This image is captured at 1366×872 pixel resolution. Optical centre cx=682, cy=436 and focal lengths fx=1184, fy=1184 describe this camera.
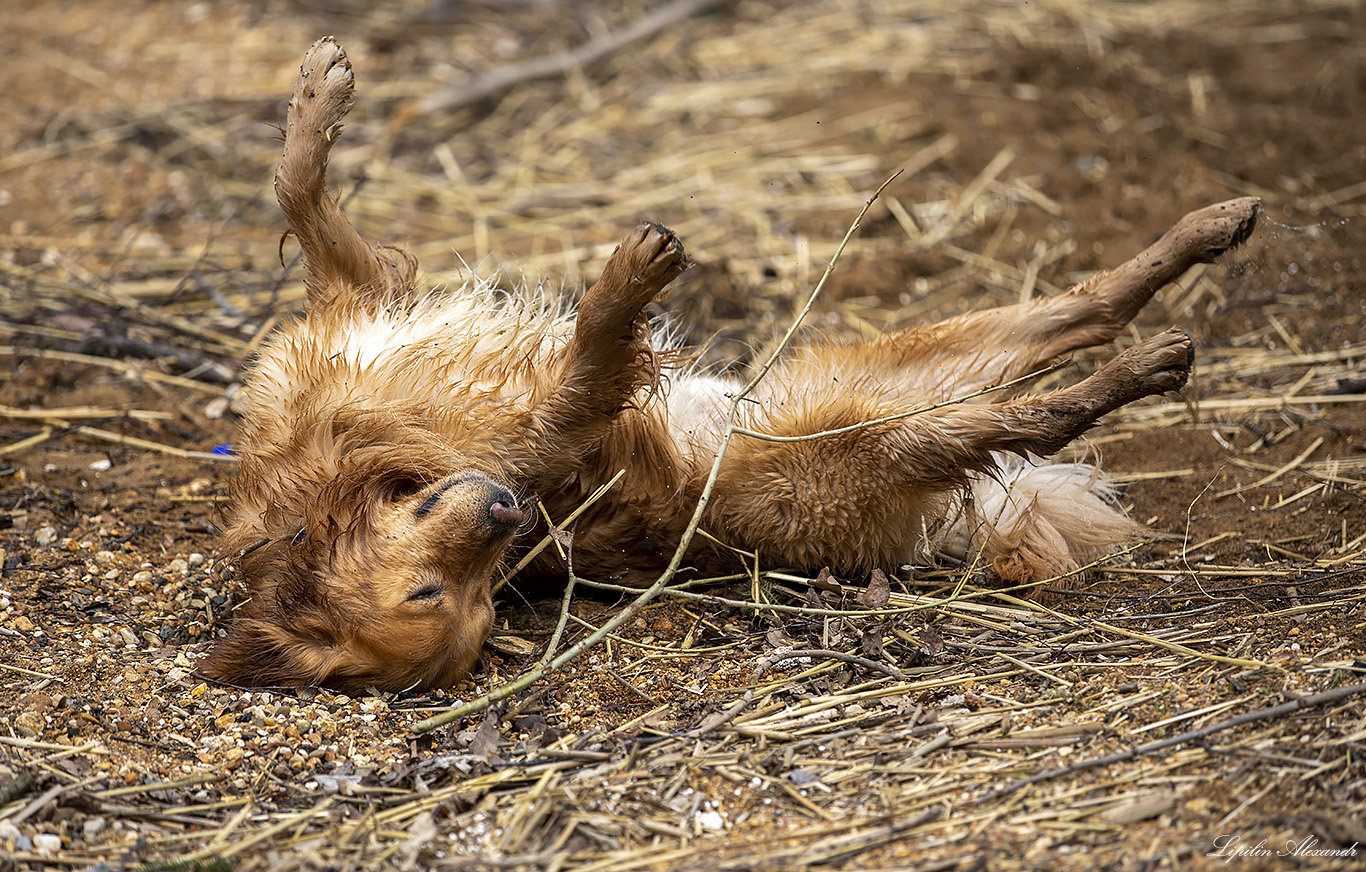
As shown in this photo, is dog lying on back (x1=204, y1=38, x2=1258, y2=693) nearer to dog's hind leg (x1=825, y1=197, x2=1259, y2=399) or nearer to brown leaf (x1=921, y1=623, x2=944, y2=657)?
dog's hind leg (x1=825, y1=197, x2=1259, y2=399)

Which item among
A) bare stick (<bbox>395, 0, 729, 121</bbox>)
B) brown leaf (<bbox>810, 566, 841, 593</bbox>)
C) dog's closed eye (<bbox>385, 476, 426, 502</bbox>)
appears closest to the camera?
dog's closed eye (<bbox>385, 476, 426, 502</bbox>)

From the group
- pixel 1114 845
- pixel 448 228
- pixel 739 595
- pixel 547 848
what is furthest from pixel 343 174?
pixel 1114 845

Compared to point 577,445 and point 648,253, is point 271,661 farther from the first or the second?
point 648,253

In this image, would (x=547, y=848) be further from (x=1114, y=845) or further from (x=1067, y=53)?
(x=1067, y=53)

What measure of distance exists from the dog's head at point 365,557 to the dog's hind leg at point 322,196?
2.37 feet

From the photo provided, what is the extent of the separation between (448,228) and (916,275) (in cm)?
269

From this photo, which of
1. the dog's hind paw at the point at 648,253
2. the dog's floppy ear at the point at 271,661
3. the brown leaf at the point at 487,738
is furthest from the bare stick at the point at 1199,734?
the dog's floppy ear at the point at 271,661

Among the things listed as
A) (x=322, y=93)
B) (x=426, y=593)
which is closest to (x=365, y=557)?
(x=426, y=593)

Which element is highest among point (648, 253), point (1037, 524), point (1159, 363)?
point (648, 253)

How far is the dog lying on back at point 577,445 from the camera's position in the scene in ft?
10.7

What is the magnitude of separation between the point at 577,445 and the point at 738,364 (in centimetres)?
159

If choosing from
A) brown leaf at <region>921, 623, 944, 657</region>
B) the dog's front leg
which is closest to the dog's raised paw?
brown leaf at <region>921, 623, 944, 657</region>

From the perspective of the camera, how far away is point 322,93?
4.09 metres

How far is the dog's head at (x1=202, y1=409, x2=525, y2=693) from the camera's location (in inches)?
126
